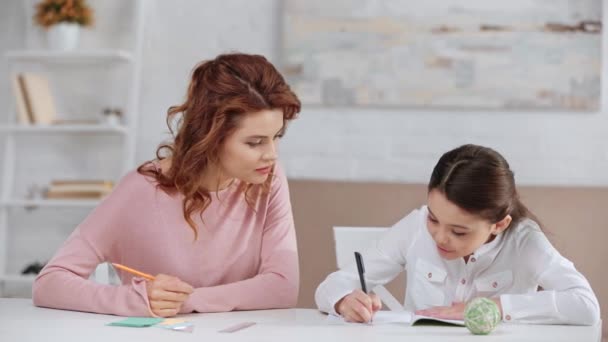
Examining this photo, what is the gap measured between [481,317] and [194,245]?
2.50 feet

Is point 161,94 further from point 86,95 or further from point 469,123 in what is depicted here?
point 469,123

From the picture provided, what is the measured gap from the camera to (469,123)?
3.26m

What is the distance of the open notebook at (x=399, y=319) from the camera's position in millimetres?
1496

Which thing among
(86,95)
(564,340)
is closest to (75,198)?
(86,95)

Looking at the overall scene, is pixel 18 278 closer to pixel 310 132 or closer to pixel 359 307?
pixel 310 132

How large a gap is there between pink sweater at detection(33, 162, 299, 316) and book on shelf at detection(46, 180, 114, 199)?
4.62ft

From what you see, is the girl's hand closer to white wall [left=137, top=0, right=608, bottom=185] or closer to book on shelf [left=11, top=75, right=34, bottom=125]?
white wall [left=137, top=0, right=608, bottom=185]

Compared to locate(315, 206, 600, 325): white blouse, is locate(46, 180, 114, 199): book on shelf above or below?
below

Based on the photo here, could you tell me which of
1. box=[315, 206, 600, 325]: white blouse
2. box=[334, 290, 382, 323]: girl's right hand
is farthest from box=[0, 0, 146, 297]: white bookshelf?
box=[334, 290, 382, 323]: girl's right hand

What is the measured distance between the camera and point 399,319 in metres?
1.62

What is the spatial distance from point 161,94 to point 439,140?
1102 millimetres

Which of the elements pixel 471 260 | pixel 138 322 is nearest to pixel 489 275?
pixel 471 260

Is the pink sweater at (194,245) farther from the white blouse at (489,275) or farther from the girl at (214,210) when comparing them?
the white blouse at (489,275)

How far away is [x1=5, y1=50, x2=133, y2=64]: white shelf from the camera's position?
3410 millimetres
